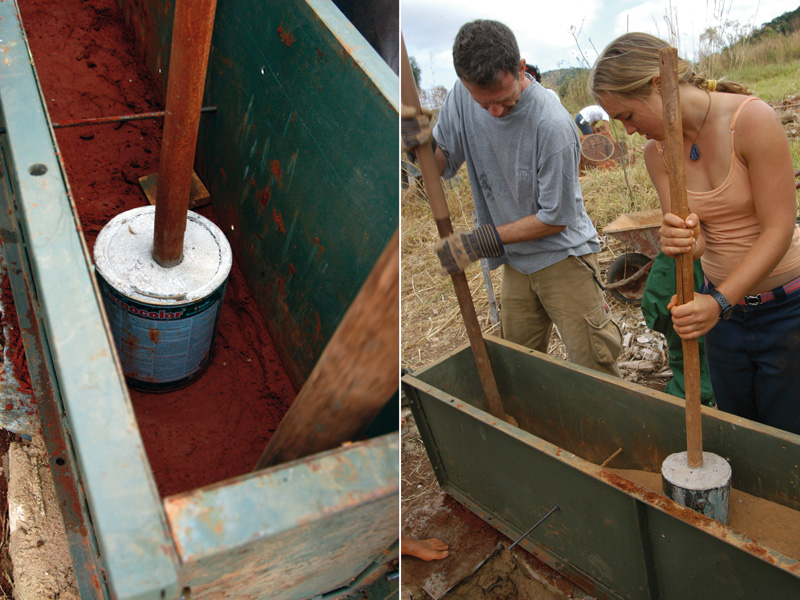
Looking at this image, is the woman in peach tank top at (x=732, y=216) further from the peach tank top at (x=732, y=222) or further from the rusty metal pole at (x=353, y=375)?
the rusty metal pole at (x=353, y=375)

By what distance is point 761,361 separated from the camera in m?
2.28

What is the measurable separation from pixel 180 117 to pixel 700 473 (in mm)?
2088

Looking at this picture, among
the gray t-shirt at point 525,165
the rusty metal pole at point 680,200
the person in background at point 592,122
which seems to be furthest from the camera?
the person in background at point 592,122

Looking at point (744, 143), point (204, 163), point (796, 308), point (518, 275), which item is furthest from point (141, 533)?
point (204, 163)

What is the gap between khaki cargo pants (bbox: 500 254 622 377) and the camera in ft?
9.48

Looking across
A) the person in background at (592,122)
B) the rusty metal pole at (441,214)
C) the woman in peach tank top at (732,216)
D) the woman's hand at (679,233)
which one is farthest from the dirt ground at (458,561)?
the person in background at (592,122)

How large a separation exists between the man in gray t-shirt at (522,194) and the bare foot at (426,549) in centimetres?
109

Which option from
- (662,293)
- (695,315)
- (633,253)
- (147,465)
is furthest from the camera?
(633,253)

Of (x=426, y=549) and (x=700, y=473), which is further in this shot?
(x=426, y=549)

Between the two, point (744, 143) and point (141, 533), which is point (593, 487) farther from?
point (141, 533)

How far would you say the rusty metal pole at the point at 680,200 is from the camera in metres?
1.67

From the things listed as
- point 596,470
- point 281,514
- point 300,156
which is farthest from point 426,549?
point 281,514

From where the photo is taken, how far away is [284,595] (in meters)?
1.64

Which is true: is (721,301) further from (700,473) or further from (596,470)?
(596,470)
